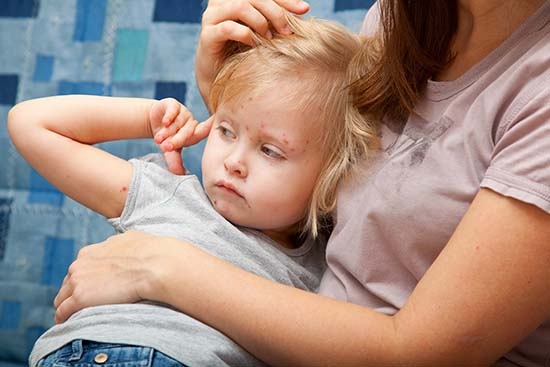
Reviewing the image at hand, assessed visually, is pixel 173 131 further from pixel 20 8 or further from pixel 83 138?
pixel 20 8

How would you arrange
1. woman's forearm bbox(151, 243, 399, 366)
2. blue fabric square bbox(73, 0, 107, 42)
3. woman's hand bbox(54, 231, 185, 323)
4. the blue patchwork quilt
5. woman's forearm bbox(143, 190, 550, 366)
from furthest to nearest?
blue fabric square bbox(73, 0, 107, 42), the blue patchwork quilt, woman's hand bbox(54, 231, 185, 323), woman's forearm bbox(151, 243, 399, 366), woman's forearm bbox(143, 190, 550, 366)

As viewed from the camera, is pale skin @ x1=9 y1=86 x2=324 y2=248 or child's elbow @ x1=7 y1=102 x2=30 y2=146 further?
child's elbow @ x1=7 y1=102 x2=30 y2=146

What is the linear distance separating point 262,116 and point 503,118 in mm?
393

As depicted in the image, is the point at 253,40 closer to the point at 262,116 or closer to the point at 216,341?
the point at 262,116

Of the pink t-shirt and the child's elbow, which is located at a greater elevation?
the pink t-shirt

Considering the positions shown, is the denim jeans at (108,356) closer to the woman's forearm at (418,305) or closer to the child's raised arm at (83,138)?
the woman's forearm at (418,305)

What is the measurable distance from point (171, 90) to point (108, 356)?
917mm

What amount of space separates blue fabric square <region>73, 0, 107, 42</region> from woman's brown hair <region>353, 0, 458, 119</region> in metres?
0.89

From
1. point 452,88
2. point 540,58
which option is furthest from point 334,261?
point 540,58

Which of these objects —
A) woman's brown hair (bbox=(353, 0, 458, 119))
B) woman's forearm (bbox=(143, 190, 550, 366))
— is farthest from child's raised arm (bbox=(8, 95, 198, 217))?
woman's brown hair (bbox=(353, 0, 458, 119))

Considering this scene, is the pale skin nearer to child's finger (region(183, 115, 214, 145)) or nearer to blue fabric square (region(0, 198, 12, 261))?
child's finger (region(183, 115, 214, 145))

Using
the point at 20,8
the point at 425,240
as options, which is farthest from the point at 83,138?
the point at 20,8

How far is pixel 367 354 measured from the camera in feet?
3.25

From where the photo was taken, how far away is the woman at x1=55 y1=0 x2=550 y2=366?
2.97ft
